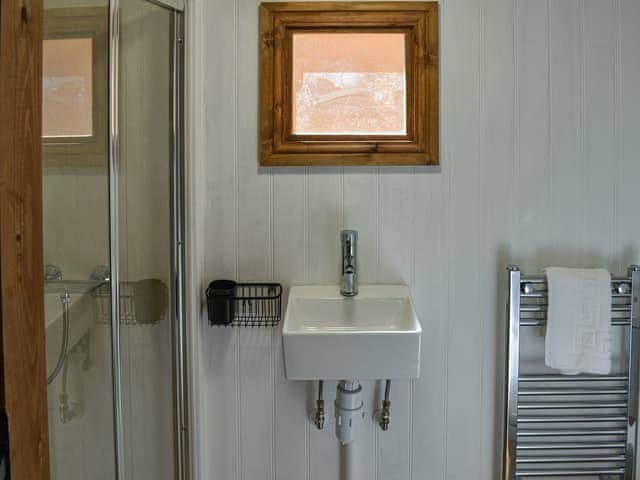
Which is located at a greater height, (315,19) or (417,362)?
(315,19)

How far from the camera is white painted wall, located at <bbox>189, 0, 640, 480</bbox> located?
184 centimetres

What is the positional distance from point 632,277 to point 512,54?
853mm

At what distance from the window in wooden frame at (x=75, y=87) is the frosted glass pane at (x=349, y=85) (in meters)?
0.80

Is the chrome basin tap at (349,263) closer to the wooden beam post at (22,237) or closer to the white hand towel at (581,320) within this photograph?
the white hand towel at (581,320)

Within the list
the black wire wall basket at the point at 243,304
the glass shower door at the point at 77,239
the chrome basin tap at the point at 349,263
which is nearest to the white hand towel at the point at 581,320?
the chrome basin tap at the point at 349,263

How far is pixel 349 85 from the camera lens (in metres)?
1.87

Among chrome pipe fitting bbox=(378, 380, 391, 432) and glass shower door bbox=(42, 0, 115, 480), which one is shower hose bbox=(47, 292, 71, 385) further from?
chrome pipe fitting bbox=(378, 380, 391, 432)

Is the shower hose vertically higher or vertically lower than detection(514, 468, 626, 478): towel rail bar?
higher

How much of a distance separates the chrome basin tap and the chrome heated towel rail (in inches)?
21.5

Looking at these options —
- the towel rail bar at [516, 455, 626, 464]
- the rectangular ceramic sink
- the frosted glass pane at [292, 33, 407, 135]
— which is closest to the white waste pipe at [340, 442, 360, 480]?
the rectangular ceramic sink

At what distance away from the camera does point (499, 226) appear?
1.89 meters

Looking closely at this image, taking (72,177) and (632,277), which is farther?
(632,277)

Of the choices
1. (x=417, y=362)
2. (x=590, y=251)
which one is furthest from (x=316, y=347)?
(x=590, y=251)

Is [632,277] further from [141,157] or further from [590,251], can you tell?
[141,157]
